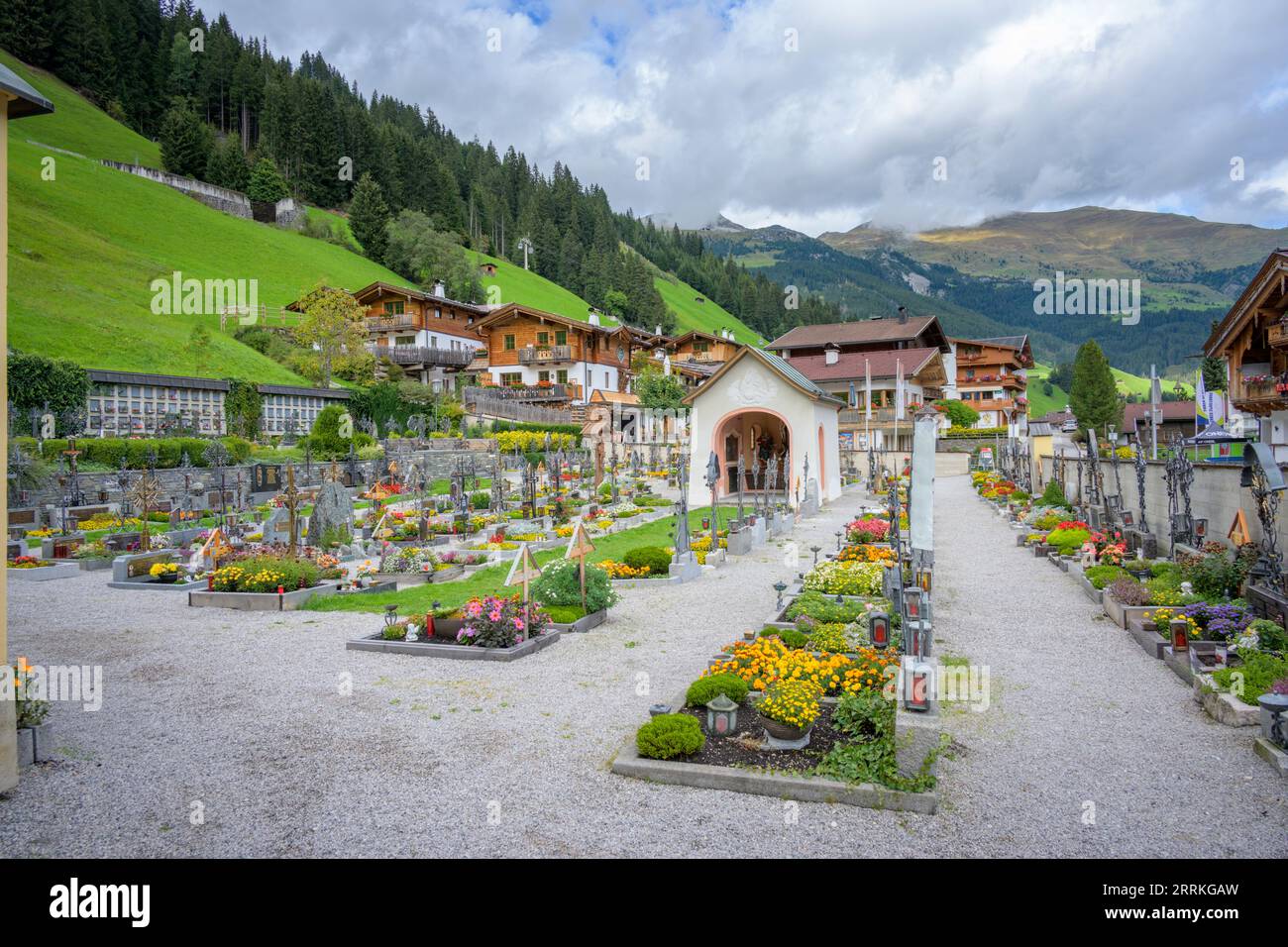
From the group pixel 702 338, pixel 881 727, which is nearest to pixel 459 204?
pixel 702 338

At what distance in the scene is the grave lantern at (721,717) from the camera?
738cm

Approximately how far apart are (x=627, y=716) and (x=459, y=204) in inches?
4116

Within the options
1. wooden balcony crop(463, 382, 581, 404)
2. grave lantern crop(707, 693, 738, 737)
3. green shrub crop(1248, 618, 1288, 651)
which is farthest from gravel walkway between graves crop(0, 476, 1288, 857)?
wooden balcony crop(463, 382, 581, 404)

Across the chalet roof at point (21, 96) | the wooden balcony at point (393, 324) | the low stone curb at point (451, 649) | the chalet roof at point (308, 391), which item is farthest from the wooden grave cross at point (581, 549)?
the wooden balcony at point (393, 324)

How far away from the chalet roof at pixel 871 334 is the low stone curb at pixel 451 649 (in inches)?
2207

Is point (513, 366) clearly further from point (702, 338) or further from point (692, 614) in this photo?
point (692, 614)

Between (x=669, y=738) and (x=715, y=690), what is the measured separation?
122 centimetres

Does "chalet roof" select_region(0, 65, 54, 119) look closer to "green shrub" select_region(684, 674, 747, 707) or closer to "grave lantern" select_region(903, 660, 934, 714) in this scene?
"green shrub" select_region(684, 674, 747, 707)

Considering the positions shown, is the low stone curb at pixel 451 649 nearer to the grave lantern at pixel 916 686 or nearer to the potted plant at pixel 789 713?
the potted plant at pixel 789 713

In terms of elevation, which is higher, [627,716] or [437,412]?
[437,412]

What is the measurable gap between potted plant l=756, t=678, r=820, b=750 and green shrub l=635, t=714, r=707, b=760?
65 centimetres

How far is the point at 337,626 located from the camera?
12641mm

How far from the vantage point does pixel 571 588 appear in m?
12.9

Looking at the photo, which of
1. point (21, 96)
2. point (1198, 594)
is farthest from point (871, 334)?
point (21, 96)
